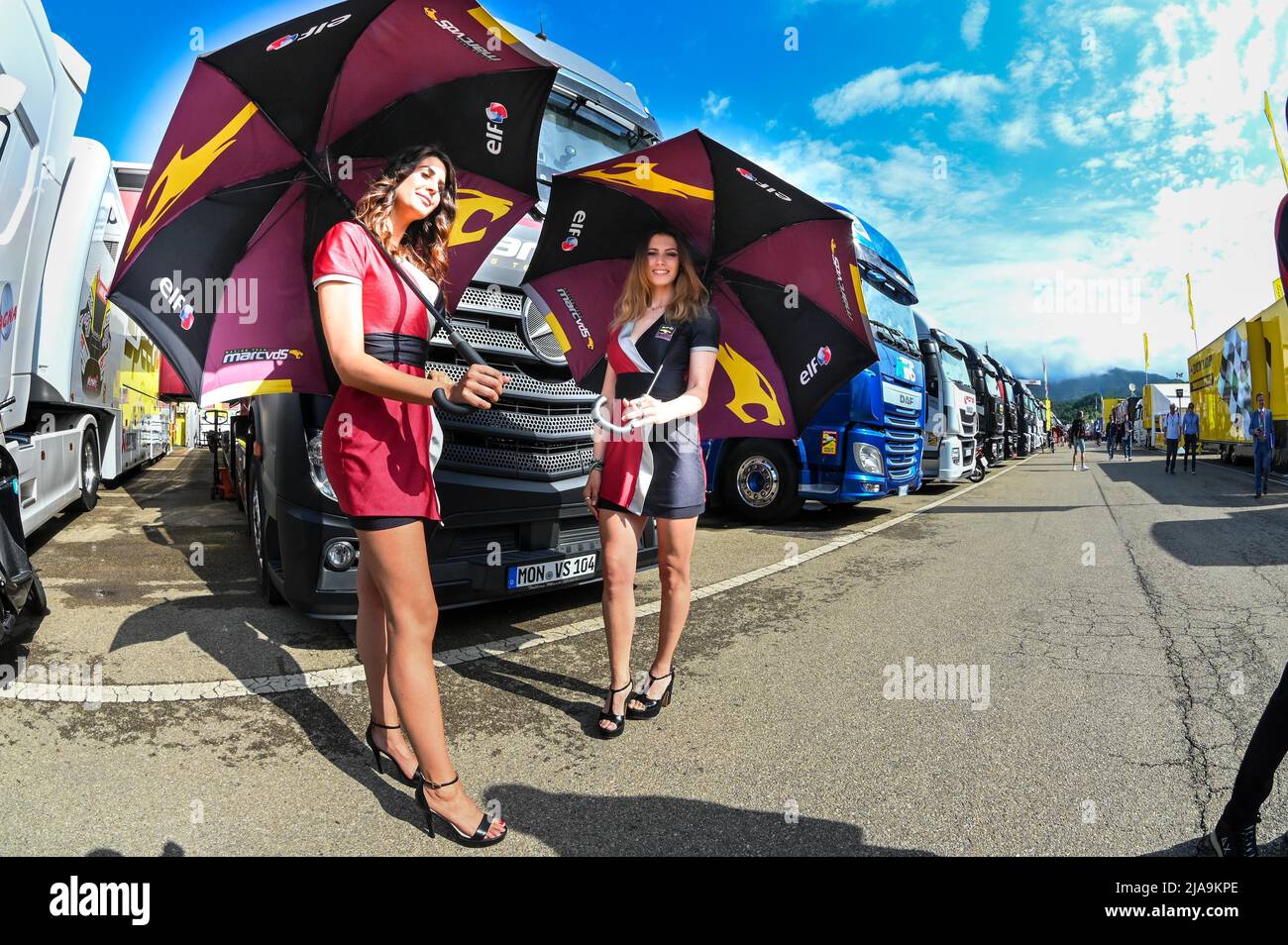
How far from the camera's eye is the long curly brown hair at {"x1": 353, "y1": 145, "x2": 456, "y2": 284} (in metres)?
2.33

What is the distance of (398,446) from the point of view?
2.32 metres

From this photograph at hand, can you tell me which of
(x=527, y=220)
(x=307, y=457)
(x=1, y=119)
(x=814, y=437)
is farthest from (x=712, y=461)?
(x=1, y=119)

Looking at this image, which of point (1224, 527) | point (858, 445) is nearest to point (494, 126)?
point (858, 445)

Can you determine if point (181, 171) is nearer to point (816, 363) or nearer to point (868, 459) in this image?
point (816, 363)

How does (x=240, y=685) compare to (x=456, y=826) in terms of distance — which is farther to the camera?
(x=240, y=685)

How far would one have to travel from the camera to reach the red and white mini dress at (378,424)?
2.24 m

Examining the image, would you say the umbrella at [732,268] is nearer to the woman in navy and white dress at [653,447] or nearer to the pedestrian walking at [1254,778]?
the woman in navy and white dress at [653,447]

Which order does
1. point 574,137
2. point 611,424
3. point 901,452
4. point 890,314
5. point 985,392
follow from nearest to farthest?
1. point 611,424
2. point 574,137
3. point 890,314
4. point 901,452
5. point 985,392

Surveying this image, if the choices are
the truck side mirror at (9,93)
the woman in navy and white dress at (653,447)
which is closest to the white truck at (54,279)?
the truck side mirror at (9,93)

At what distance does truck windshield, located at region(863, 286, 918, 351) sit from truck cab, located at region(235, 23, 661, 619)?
474cm

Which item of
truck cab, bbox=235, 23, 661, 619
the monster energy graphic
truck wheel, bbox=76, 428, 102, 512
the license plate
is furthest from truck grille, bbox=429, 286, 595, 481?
the monster energy graphic

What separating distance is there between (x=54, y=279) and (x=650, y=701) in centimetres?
681

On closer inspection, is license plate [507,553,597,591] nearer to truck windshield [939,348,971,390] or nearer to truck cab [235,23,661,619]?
truck cab [235,23,661,619]

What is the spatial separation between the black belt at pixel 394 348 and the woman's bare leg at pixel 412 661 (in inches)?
19.2
